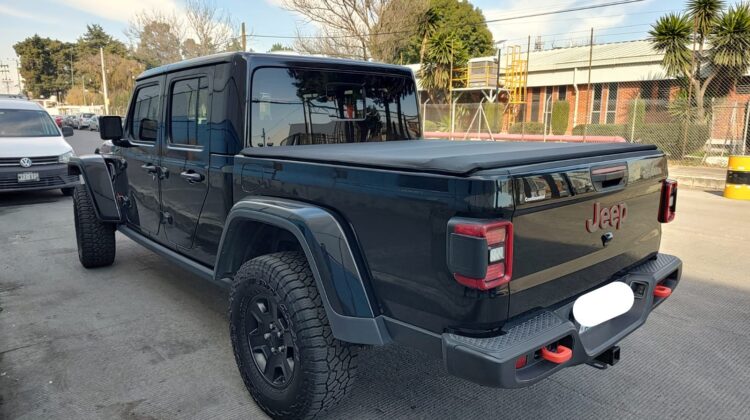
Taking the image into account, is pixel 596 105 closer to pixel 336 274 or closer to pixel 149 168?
pixel 149 168

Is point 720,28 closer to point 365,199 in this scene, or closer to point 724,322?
point 724,322

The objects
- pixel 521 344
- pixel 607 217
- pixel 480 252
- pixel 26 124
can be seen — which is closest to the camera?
pixel 480 252

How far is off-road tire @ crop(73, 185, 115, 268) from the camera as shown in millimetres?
5082

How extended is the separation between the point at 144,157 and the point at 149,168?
0.19 m

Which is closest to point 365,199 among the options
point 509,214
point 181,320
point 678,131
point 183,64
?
point 509,214

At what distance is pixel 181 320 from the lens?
4.05 metres

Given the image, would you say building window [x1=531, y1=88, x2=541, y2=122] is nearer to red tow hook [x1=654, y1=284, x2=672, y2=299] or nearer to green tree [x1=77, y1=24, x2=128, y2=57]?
red tow hook [x1=654, y1=284, x2=672, y2=299]

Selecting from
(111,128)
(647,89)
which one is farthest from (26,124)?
(647,89)

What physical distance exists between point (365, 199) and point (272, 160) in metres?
0.76

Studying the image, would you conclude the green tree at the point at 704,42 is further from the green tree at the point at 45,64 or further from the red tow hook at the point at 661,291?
the green tree at the point at 45,64

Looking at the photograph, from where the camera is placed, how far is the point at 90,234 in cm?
511

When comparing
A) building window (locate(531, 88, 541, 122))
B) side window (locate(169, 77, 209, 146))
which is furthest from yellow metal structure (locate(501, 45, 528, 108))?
side window (locate(169, 77, 209, 146))

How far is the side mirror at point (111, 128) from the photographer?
4528 mm

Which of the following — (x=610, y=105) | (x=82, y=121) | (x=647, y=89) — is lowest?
(x=82, y=121)
